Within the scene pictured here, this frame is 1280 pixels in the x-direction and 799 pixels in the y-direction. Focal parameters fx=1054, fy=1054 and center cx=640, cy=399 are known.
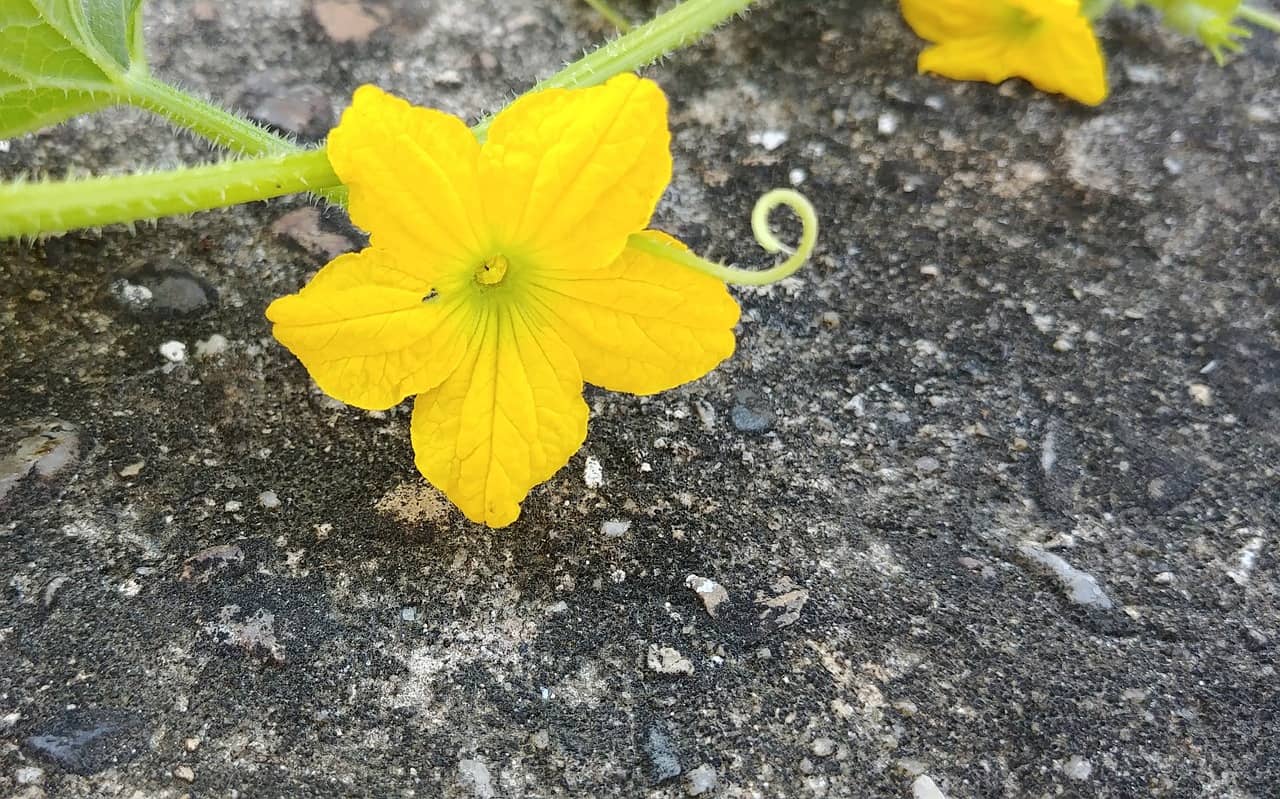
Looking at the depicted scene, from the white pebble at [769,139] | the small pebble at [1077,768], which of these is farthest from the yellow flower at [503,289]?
the white pebble at [769,139]

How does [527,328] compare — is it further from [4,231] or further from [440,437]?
[4,231]

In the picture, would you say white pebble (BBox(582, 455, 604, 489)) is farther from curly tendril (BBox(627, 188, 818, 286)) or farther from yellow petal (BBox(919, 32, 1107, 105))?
yellow petal (BBox(919, 32, 1107, 105))

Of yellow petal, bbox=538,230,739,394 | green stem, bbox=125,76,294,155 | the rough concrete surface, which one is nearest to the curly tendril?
yellow petal, bbox=538,230,739,394

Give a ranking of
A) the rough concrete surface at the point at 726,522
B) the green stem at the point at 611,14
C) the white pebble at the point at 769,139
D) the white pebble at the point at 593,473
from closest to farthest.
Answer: the rough concrete surface at the point at 726,522
the white pebble at the point at 593,473
the white pebble at the point at 769,139
the green stem at the point at 611,14

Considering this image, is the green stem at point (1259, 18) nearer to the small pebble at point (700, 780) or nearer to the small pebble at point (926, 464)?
the small pebble at point (926, 464)

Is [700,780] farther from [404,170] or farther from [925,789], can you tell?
[404,170]

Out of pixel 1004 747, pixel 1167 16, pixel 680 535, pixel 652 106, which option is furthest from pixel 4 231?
pixel 1167 16

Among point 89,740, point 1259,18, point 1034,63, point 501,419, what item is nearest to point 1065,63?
point 1034,63
